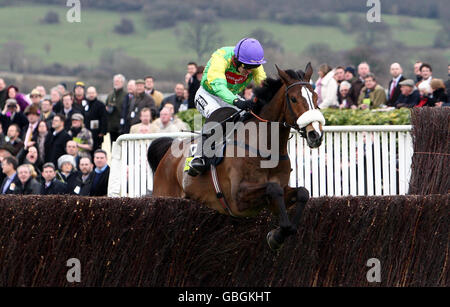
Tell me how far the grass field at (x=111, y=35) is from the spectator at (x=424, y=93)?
775 cm

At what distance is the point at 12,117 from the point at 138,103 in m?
2.18

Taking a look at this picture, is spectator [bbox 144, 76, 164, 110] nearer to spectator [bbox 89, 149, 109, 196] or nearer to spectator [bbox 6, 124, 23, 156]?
spectator [bbox 6, 124, 23, 156]

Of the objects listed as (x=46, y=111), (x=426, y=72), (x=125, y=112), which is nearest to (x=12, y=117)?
(x=46, y=111)

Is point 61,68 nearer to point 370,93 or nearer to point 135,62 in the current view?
point 135,62

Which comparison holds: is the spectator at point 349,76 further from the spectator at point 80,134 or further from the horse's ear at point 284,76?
the horse's ear at point 284,76

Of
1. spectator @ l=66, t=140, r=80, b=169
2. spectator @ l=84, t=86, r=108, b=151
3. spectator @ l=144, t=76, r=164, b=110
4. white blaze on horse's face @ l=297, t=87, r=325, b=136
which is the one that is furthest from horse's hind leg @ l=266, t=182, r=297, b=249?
spectator @ l=144, t=76, r=164, b=110

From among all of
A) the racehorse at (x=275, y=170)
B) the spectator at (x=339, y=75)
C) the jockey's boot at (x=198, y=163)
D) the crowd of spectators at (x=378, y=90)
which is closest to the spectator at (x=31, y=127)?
the crowd of spectators at (x=378, y=90)

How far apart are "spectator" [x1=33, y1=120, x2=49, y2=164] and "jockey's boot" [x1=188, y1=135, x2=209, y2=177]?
18.1 ft

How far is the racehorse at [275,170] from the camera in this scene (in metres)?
6.27

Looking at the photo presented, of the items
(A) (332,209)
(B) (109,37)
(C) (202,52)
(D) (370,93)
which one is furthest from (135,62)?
(A) (332,209)

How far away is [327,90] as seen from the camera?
1194 cm

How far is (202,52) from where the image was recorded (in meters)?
17.5

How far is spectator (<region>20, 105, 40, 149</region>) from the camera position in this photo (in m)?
12.6
